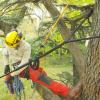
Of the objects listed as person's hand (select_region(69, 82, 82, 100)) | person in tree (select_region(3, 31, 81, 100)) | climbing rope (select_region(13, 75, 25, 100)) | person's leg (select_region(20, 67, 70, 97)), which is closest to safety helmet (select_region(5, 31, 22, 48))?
person in tree (select_region(3, 31, 81, 100))

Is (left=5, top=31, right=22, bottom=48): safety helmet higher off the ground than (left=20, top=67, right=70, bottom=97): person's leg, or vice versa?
(left=5, top=31, right=22, bottom=48): safety helmet

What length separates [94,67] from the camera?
14.2 ft

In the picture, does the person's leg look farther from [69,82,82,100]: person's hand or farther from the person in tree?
[69,82,82,100]: person's hand

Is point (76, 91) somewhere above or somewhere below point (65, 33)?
below

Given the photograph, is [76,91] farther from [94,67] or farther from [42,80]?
[42,80]

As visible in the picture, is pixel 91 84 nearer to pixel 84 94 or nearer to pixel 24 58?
pixel 84 94

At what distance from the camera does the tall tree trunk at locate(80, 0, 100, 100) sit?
13.9ft

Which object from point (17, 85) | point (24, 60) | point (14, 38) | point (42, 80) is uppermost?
point (14, 38)

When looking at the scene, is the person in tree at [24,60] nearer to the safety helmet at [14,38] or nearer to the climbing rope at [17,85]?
the safety helmet at [14,38]

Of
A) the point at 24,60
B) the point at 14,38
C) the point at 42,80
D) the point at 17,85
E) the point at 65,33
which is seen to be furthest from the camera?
the point at 65,33

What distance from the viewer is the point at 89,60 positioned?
14.5ft

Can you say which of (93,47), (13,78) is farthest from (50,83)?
(93,47)

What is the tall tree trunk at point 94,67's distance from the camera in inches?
167

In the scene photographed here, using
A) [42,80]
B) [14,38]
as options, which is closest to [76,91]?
[42,80]
